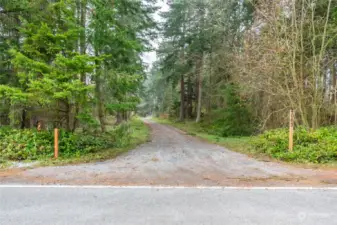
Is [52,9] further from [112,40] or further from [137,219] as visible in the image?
[137,219]

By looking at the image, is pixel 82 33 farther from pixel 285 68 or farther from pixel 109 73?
pixel 285 68

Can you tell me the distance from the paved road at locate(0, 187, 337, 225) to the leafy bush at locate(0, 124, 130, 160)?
10.8 feet

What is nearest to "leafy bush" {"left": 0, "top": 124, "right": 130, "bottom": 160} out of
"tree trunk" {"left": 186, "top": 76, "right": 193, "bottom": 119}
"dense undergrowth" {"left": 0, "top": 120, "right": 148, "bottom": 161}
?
"dense undergrowth" {"left": 0, "top": 120, "right": 148, "bottom": 161}

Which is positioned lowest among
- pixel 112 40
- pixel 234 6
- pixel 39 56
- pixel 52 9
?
pixel 39 56

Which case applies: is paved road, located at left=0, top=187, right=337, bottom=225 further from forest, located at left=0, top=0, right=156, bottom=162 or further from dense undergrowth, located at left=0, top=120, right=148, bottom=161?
forest, located at left=0, top=0, right=156, bottom=162

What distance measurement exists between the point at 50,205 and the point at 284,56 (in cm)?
996

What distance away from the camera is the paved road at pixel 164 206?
3.17 meters

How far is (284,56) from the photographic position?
32.4 feet

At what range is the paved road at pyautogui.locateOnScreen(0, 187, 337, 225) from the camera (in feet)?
10.4

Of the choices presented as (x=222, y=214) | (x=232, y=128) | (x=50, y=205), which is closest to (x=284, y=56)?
(x=232, y=128)

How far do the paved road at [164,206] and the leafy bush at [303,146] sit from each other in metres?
3.32

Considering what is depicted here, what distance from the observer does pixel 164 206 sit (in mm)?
3650

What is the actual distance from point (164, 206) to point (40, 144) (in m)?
6.03

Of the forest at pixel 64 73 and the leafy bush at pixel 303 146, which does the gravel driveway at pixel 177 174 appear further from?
the forest at pixel 64 73
